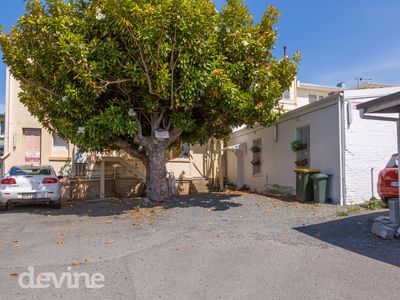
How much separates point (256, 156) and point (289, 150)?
306 centimetres

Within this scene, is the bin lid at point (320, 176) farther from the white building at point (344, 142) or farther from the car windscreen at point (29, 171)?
the car windscreen at point (29, 171)

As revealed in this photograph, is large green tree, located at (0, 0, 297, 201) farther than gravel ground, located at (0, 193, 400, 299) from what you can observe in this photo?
Yes

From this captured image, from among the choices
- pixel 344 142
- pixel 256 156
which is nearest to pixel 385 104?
pixel 344 142

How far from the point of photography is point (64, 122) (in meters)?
10.1

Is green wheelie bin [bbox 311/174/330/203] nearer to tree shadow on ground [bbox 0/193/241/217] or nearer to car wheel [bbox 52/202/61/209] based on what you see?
tree shadow on ground [bbox 0/193/241/217]

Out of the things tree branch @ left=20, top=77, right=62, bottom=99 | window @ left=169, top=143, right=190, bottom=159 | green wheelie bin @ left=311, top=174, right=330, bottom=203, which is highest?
tree branch @ left=20, top=77, right=62, bottom=99

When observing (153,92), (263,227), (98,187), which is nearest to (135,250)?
(263,227)

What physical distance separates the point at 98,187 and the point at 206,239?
10.3 meters

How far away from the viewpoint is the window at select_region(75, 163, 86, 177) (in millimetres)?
15383

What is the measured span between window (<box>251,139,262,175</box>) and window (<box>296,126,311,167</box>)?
3097 millimetres

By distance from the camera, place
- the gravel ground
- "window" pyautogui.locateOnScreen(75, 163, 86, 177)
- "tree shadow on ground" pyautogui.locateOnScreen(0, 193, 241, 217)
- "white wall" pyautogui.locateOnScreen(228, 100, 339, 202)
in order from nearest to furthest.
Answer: the gravel ground
"tree shadow on ground" pyautogui.locateOnScreen(0, 193, 241, 217)
"white wall" pyautogui.locateOnScreen(228, 100, 339, 202)
"window" pyautogui.locateOnScreen(75, 163, 86, 177)

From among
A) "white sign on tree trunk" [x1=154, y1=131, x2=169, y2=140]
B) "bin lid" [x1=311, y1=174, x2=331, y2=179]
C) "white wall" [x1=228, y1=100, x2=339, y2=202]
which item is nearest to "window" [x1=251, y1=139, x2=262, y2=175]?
"white wall" [x1=228, y1=100, x2=339, y2=202]

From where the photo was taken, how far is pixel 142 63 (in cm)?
843

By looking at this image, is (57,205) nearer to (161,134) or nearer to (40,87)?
(40,87)
